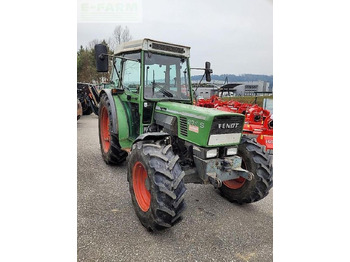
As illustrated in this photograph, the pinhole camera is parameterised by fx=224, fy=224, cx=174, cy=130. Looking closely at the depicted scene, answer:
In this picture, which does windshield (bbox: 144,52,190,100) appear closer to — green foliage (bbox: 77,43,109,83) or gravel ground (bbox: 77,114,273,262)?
green foliage (bbox: 77,43,109,83)

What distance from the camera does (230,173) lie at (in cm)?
215

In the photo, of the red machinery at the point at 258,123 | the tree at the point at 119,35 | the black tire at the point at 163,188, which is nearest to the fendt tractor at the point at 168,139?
the black tire at the point at 163,188

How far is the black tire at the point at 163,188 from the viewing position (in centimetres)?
177

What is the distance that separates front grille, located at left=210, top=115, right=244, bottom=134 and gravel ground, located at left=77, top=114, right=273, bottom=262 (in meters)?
0.89

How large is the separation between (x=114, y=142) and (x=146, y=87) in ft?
3.25

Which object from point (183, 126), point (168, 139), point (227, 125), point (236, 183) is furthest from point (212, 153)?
point (236, 183)

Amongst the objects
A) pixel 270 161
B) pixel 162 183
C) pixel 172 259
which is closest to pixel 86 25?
pixel 162 183

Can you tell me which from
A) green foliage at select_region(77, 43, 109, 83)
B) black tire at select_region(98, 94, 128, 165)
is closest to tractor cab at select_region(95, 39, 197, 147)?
black tire at select_region(98, 94, 128, 165)

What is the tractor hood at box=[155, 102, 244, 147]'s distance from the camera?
198 centimetres

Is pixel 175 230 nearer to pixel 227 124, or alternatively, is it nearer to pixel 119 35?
pixel 227 124

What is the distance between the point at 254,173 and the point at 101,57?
189 centimetres

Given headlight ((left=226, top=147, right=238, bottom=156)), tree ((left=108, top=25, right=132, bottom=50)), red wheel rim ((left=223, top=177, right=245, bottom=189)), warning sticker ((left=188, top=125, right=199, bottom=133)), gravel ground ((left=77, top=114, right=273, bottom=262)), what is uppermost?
tree ((left=108, top=25, right=132, bottom=50))

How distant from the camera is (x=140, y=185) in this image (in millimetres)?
2223
